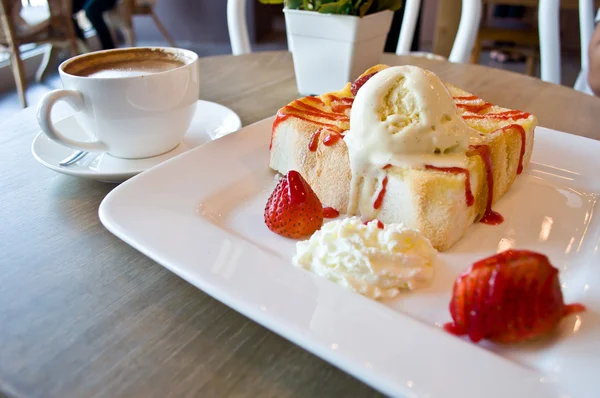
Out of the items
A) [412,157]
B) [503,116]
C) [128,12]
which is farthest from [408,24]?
[128,12]

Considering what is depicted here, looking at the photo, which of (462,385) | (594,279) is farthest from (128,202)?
(594,279)

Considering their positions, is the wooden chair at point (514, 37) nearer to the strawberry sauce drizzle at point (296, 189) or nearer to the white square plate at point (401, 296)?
the white square plate at point (401, 296)

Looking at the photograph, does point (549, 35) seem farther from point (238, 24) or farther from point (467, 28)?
point (238, 24)

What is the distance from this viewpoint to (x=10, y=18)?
3604 mm

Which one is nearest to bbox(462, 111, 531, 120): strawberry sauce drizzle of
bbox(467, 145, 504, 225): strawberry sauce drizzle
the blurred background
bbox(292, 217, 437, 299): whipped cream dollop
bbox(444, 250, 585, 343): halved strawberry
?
bbox(467, 145, 504, 225): strawberry sauce drizzle

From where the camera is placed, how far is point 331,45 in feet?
4.53

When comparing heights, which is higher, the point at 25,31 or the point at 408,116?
the point at 408,116

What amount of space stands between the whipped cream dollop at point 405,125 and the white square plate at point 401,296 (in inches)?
7.0

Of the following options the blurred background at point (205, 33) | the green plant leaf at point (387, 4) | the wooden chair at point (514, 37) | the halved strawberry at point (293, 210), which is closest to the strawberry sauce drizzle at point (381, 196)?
the halved strawberry at point (293, 210)

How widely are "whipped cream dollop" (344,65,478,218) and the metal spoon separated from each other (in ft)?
2.01

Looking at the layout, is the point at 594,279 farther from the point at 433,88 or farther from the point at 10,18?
the point at 10,18

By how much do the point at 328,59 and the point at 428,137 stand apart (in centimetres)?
65

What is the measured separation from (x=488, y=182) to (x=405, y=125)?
21cm

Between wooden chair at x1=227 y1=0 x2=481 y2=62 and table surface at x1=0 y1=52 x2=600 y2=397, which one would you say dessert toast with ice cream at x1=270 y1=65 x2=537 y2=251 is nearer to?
table surface at x1=0 y1=52 x2=600 y2=397
